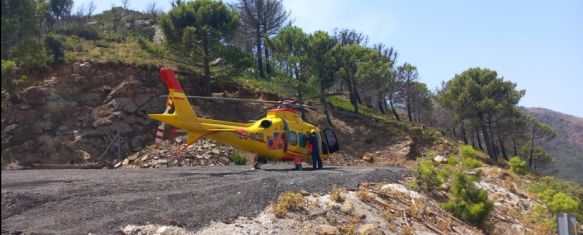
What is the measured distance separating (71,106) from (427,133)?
21723 mm

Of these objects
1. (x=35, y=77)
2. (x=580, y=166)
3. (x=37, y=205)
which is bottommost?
(x=580, y=166)

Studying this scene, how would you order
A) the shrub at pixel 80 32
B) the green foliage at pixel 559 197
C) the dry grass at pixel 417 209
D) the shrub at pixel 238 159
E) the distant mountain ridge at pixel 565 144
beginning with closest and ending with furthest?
the dry grass at pixel 417 209
the green foliage at pixel 559 197
the shrub at pixel 238 159
the shrub at pixel 80 32
the distant mountain ridge at pixel 565 144

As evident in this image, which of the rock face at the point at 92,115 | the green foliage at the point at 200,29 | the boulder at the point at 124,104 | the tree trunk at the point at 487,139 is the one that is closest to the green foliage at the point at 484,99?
the tree trunk at the point at 487,139

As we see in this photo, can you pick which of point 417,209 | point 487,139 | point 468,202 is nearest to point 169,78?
point 417,209

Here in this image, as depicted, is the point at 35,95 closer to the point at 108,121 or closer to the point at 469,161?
the point at 108,121

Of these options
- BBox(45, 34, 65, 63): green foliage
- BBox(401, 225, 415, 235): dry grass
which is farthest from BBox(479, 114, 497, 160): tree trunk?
BBox(401, 225, 415, 235): dry grass

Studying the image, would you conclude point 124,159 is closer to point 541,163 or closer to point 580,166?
point 541,163

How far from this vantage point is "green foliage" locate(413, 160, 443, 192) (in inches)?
568

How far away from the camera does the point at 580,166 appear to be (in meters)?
81.6

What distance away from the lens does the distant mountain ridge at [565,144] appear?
244 ft

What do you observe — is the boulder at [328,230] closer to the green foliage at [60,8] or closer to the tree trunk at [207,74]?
the tree trunk at [207,74]

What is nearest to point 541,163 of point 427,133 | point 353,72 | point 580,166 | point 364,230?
point 427,133

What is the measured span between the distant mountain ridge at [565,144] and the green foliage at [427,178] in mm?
44814

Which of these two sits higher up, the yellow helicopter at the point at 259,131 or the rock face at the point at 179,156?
the yellow helicopter at the point at 259,131
